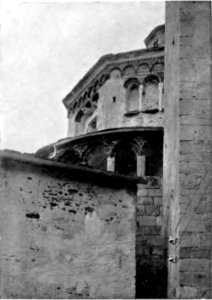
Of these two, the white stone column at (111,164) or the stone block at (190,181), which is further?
the white stone column at (111,164)

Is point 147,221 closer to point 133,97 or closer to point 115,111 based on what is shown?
point 115,111

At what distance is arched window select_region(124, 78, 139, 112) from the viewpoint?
19844 millimetres

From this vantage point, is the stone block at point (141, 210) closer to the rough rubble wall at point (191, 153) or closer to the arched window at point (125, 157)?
the rough rubble wall at point (191, 153)

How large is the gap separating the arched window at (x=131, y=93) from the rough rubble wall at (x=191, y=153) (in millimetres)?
9759

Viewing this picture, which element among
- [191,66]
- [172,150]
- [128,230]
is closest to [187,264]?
[128,230]

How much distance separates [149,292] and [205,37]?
4.08m

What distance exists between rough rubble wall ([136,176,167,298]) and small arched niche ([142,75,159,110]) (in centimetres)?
734

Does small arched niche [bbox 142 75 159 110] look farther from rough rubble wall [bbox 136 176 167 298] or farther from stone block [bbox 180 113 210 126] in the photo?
stone block [bbox 180 113 210 126]

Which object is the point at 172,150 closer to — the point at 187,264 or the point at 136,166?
the point at 187,264

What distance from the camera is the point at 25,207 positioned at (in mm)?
8992

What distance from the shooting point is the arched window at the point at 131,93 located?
19844 mm

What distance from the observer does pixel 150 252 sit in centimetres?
1042

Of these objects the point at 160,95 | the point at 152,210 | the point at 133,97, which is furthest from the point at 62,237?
the point at 133,97

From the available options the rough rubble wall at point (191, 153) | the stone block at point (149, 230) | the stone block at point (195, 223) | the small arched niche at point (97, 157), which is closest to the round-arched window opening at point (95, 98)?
the small arched niche at point (97, 157)
